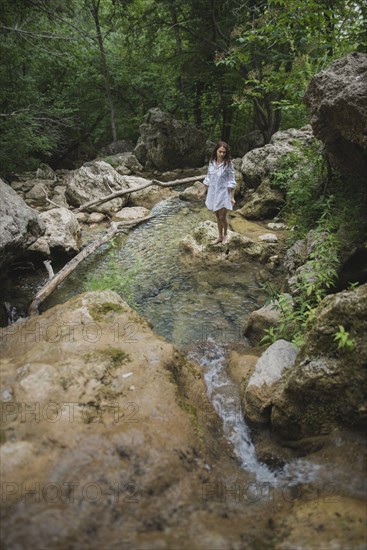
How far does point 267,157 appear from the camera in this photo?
1147cm

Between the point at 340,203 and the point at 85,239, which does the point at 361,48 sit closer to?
the point at 340,203

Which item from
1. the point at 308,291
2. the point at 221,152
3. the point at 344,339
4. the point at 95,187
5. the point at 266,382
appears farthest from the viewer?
the point at 95,187

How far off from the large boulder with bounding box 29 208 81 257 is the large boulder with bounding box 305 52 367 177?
18.9 feet

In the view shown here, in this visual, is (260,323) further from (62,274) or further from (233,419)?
(62,274)

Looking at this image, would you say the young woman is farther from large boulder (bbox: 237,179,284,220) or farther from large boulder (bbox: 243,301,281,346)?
large boulder (bbox: 243,301,281,346)

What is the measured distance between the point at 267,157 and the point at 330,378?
32.6 feet

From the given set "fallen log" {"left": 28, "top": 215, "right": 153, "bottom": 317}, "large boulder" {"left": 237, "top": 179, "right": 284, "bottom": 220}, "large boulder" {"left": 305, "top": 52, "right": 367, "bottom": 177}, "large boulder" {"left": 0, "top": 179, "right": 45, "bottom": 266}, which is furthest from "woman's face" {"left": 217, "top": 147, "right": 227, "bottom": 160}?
"large boulder" {"left": 0, "top": 179, "right": 45, "bottom": 266}

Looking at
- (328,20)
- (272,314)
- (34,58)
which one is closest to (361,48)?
(328,20)

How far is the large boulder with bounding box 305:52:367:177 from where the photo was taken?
4.35 m

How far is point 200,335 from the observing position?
530 cm

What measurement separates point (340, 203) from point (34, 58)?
1279 cm

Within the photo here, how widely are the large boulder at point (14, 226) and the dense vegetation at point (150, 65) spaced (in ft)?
16.0

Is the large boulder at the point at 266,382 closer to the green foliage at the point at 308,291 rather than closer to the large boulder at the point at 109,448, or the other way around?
the green foliage at the point at 308,291

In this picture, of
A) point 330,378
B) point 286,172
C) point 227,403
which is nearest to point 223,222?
point 286,172
